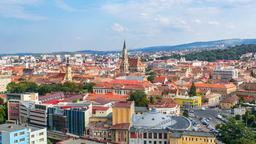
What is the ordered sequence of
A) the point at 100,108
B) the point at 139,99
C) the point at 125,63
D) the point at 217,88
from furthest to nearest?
the point at 125,63
the point at 217,88
the point at 139,99
the point at 100,108

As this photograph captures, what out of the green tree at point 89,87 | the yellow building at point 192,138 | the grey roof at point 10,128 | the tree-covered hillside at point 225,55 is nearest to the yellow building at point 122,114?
the yellow building at point 192,138

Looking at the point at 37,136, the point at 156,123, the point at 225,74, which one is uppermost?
the point at 225,74

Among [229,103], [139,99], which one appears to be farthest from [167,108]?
[229,103]

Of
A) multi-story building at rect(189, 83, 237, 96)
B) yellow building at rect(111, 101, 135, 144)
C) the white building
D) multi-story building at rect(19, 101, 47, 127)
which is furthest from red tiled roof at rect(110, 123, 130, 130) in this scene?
multi-story building at rect(189, 83, 237, 96)

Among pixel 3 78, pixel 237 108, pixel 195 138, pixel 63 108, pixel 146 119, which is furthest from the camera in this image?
pixel 3 78

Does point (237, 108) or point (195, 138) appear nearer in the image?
point (195, 138)

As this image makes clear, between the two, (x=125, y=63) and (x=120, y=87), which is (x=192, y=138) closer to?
(x=120, y=87)

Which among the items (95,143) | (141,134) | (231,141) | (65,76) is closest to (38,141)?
(95,143)

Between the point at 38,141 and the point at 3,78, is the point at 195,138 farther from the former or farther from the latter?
the point at 3,78
